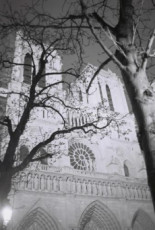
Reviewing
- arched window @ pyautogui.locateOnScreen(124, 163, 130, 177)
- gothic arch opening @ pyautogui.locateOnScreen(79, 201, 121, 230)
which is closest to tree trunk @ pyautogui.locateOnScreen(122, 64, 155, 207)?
gothic arch opening @ pyautogui.locateOnScreen(79, 201, 121, 230)

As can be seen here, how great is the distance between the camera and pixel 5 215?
20.7ft

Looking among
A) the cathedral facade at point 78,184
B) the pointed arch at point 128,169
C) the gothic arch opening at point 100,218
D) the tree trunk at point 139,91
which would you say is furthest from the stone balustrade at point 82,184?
the tree trunk at point 139,91

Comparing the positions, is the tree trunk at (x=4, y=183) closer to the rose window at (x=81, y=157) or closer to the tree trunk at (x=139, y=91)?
the tree trunk at (x=139, y=91)

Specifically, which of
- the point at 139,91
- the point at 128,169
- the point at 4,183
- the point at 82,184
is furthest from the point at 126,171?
the point at 139,91

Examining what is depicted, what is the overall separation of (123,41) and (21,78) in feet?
59.1

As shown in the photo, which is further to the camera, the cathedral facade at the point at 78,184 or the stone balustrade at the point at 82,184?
the stone balustrade at the point at 82,184

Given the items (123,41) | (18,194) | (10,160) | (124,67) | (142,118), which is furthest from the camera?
(18,194)

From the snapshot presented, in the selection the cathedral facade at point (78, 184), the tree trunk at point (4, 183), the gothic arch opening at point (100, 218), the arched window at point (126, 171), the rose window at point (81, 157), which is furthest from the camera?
the arched window at point (126, 171)

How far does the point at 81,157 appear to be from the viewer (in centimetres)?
1772

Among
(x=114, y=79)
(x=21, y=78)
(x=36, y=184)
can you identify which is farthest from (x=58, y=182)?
(x=114, y=79)

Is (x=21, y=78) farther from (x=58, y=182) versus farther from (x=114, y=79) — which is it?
(x=114, y=79)

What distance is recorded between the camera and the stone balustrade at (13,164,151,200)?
43.7ft

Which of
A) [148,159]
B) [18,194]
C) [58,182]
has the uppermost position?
[58,182]

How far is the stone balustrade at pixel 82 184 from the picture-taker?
13323 millimetres
